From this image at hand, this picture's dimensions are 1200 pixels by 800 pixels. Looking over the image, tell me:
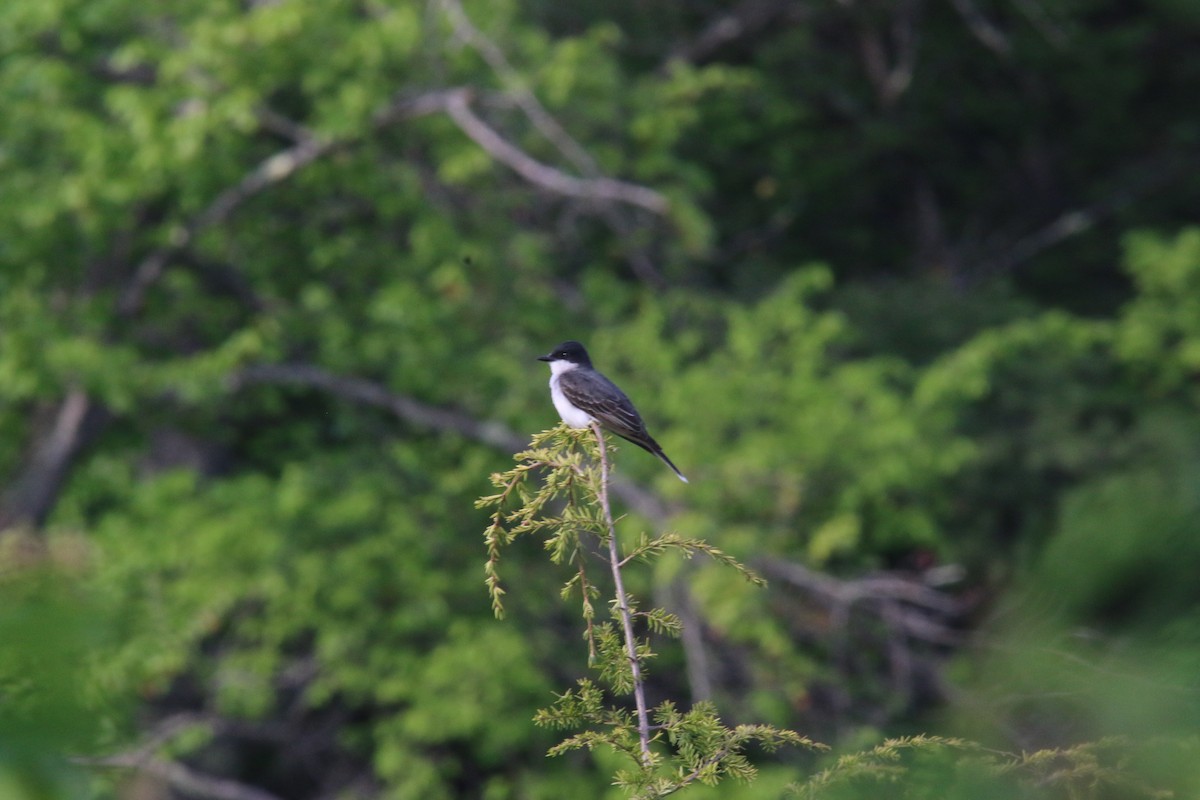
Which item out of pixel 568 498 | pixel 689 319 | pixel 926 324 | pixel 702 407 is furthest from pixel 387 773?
pixel 568 498

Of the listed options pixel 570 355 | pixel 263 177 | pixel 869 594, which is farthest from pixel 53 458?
pixel 869 594

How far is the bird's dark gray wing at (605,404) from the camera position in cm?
571

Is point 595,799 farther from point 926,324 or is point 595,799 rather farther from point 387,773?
point 926,324

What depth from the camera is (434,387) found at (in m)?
11.0

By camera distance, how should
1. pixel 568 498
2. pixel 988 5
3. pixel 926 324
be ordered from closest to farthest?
pixel 568 498 → pixel 926 324 → pixel 988 5

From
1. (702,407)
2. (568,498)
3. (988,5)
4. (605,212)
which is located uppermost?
(988,5)

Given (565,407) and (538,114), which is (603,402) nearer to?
(565,407)

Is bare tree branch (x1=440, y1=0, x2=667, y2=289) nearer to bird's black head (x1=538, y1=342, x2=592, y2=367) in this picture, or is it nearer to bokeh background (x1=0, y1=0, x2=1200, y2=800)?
bokeh background (x1=0, y1=0, x2=1200, y2=800)

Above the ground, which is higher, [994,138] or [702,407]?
[994,138]

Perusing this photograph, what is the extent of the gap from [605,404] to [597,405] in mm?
31

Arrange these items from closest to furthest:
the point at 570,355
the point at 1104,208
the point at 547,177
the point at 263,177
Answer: the point at 570,355 → the point at 547,177 → the point at 263,177 → the point at 1104,208

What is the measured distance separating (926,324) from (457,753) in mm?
5322

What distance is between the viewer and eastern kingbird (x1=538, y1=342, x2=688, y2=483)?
5711 mm

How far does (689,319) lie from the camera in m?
11.9
